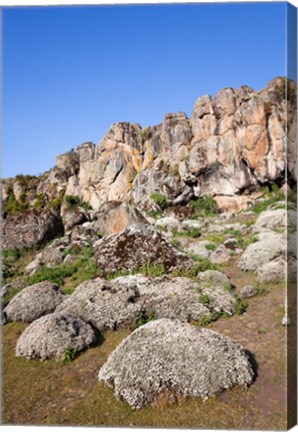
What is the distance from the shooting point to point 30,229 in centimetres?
1199

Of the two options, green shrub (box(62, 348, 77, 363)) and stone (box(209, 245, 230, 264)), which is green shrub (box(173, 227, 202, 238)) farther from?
green shrub (box(62, 348, 77, 363))

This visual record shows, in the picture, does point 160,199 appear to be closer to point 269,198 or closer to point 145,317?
point 269,198

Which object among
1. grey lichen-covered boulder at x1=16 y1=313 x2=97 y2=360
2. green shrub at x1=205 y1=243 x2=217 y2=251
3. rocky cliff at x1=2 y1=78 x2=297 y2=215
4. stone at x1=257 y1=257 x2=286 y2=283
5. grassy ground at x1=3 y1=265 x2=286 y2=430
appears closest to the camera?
grassy ground at x1=3 y1=265 x2=286 y2=430

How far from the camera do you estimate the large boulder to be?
35.0 feet

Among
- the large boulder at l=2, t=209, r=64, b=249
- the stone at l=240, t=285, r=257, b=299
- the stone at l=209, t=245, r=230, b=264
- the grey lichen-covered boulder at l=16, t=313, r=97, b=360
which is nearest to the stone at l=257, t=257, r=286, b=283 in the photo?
the stone at l=240, t=285, r=257, b=299

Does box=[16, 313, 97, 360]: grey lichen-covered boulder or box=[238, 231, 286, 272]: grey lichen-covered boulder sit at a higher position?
box=[238, 231, 286, 272]: grey lichen-covered boulder

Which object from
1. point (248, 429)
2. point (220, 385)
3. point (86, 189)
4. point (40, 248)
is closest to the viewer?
point (248, 429)

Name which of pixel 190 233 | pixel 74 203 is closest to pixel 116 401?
pixel 190 233

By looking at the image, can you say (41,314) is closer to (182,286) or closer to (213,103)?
(182,286)

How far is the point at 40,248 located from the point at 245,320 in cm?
668

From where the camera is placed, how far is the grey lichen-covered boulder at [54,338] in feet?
21.6

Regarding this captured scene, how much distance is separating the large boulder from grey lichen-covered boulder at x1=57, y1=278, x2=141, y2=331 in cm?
295

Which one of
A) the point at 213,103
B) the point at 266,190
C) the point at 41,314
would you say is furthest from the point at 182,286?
the point at 213,103

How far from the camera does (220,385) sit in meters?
5.40
